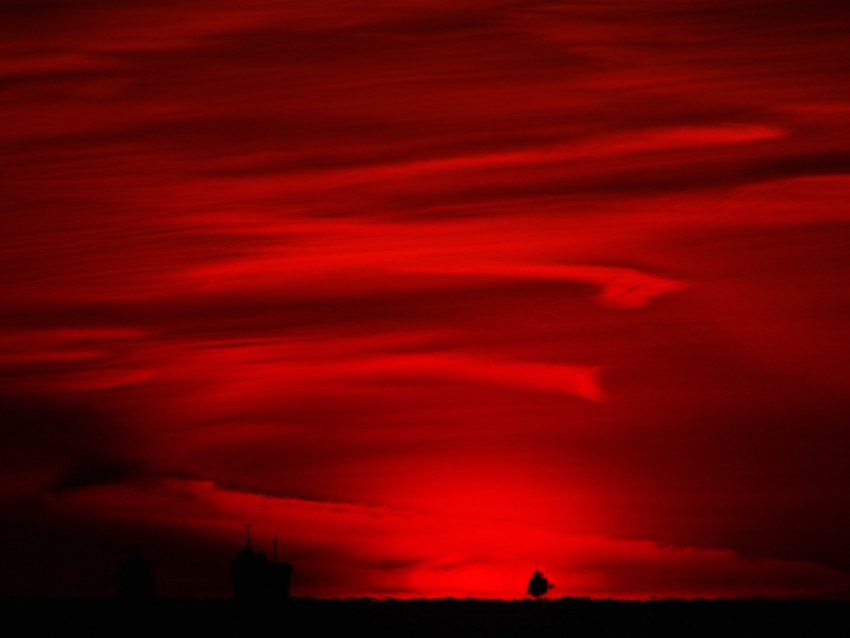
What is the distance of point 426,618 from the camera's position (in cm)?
5425

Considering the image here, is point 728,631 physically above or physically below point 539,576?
below

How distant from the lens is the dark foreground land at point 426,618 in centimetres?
5322

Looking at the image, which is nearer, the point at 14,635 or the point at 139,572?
the point at 14,635

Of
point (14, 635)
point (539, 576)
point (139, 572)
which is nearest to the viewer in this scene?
point (14, 635)

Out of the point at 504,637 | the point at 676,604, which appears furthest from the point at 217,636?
the point at 676,604

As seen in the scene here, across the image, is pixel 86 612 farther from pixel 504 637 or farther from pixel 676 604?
pixel 676 604

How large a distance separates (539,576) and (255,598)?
952 centimetres

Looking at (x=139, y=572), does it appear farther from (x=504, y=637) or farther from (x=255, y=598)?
(x=504, y=637)

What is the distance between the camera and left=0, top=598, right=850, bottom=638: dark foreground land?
5322 cm

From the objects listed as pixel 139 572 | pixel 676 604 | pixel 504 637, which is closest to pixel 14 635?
pixel 139 572

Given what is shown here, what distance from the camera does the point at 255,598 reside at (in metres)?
55.3

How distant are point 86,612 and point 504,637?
8.63 m

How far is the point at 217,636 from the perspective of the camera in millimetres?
52875

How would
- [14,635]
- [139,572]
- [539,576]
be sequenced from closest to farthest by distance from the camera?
[14,635]
[139,572]
[539,576]
